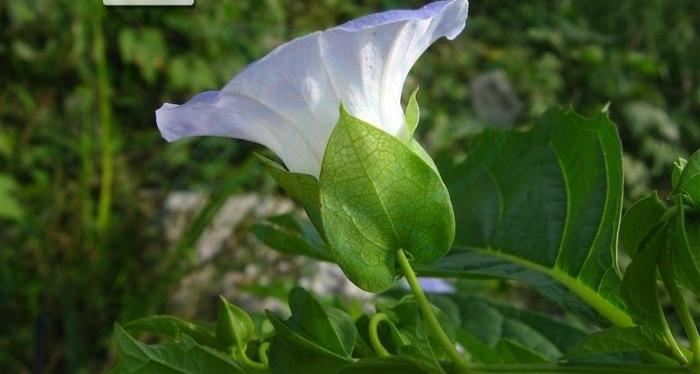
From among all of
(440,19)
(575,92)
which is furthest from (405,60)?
(575,92)

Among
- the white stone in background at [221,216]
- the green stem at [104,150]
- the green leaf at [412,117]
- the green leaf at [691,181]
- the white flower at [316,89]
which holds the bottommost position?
the white stone in background at [221,216]

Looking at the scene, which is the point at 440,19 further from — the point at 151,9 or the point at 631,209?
the point at 151,9

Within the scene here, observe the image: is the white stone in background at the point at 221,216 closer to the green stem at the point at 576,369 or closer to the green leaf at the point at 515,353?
the green leaf at the point at 515,353

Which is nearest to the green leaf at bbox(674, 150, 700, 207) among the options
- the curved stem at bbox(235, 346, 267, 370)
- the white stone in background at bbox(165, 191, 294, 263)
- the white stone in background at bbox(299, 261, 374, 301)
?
the curved stem at bbox(235, 346, 267, 370)

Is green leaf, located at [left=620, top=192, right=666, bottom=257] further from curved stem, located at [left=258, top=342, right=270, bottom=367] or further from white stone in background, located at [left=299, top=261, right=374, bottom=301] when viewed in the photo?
white stone in background, located at [left=299, top=261, right=374, bottom=301]

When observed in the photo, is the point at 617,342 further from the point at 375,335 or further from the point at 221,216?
the point at 221,216

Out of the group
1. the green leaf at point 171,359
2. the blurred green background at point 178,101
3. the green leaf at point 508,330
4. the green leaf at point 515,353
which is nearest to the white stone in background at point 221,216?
the blurred green background at point 178,101
